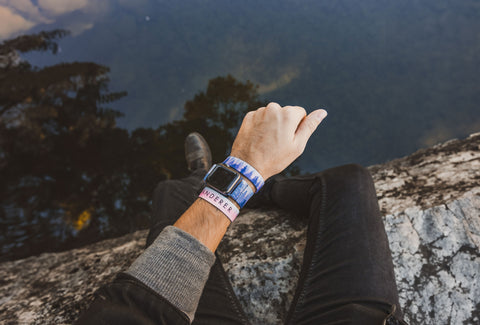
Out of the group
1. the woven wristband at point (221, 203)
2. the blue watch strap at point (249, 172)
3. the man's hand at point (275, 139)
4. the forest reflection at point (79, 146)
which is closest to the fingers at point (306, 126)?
the man's hand at point (275, 139)

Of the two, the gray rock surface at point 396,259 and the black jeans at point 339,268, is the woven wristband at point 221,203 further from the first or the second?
the gray rock surface at point 396,259

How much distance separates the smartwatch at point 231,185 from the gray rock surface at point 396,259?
0.54 meters

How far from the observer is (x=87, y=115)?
2807mm

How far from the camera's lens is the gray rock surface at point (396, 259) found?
905 mm

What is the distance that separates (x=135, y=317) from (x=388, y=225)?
107 cm

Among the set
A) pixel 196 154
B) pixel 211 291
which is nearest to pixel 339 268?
pixel 211 291

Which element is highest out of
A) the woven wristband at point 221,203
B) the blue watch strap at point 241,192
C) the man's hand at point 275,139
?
the man's hand at point 275,139

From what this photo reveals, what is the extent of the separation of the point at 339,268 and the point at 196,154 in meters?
1.64

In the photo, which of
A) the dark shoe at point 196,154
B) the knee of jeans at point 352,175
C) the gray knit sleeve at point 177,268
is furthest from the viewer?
the dark shoe at point 196,154

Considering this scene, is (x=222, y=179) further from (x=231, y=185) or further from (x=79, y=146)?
(x=79, y=146)

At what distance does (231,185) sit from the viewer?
679mm

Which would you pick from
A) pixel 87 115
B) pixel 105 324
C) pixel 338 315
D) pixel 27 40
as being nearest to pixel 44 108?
pixel 87 115

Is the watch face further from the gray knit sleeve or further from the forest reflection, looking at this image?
the forest reflection

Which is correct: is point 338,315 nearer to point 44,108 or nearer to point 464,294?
point 464,294
